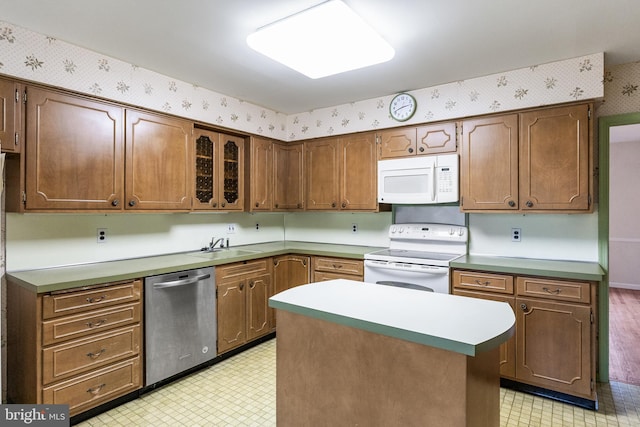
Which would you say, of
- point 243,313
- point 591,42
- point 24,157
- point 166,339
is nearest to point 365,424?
point 166,339

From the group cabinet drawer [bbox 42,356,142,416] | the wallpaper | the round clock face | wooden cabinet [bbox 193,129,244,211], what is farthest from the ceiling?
cabinet drawer [bbox 42,356,142,416]

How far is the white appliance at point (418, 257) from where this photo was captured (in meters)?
2.92

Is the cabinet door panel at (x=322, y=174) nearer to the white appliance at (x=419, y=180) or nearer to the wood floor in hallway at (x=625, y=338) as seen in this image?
the white appliance at (x=419, y=180)

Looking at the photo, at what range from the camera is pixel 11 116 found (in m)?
2.14

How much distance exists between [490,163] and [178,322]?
9.21ft

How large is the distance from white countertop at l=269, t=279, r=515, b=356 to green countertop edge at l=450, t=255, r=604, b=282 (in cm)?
112

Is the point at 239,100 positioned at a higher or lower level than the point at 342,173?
higher

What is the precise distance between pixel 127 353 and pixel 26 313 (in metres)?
0.65

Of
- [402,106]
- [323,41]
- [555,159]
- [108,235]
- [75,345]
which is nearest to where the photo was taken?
[323,41]

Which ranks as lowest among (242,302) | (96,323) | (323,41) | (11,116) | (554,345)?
(554,345)

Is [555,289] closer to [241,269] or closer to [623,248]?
[241,269]

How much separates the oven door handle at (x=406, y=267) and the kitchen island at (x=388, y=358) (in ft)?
3.70

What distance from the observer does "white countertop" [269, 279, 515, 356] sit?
4.06 feet

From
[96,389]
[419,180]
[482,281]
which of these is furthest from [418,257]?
[96,389]
